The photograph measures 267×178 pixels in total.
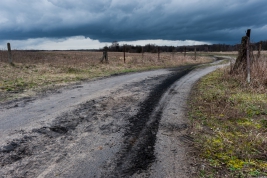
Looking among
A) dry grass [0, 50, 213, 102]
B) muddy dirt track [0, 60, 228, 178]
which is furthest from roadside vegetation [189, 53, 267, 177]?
dry grass [0, 50, 213, 102]

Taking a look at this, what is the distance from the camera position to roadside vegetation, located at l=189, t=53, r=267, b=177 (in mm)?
3178

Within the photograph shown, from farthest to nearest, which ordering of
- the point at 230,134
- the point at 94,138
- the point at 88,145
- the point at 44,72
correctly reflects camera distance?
the point at 44,72 → the point at 230,134 → the point at 94,138 → the point at 88,145

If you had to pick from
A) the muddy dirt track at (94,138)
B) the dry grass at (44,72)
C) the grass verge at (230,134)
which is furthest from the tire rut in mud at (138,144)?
the dry grass at (44,72)

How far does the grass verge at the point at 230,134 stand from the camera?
318 cm

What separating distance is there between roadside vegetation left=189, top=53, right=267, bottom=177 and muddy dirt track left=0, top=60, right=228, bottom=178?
32 cm

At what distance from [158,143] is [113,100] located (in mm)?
3516

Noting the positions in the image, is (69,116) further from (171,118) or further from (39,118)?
(171,118)

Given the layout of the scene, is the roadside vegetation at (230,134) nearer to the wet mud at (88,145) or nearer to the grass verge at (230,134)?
the grass verge at (230,134)

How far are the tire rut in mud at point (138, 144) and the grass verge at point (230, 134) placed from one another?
84 cm

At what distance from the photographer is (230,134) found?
4.38 metres

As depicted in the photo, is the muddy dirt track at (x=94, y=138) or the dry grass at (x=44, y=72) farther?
the dry grass at (x=44, y=72)

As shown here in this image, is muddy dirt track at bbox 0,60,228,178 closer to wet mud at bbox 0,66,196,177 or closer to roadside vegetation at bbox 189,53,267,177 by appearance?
wet mud at bbox 0,66,196,177

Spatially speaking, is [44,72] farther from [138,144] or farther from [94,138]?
[138,144]

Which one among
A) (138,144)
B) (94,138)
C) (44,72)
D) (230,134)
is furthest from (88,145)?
(44,72)
